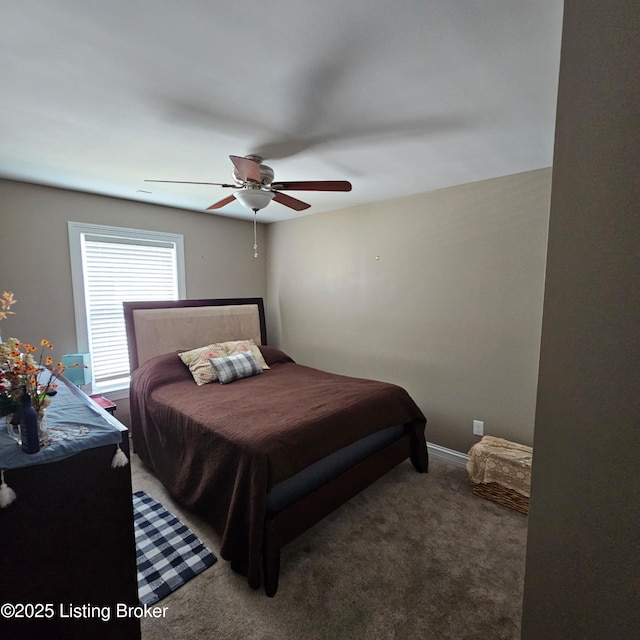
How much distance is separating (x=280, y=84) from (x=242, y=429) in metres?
1.76

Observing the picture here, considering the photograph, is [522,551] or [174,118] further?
[522,551]

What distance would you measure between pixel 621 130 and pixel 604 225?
156 millimetres

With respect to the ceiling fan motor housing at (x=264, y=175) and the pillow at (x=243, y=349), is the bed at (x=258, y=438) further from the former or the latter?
the ceiling fan motor housing at (x=264, y=175)

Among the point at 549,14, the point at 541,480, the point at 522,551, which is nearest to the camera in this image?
the point at 541,480

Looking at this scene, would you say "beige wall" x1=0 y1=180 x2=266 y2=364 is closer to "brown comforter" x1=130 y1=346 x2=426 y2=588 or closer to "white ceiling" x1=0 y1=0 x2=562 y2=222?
"white ceiling" x1=0 y1=0 x2=562 y2=222

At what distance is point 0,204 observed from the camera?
8.67 ft

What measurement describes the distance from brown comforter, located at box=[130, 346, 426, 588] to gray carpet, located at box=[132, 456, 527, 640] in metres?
0.17

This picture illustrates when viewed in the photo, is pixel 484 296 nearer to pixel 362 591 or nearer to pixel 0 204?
pixel 362 591

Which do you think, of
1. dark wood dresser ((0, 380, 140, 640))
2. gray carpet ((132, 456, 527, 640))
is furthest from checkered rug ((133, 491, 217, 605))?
dark wood dresser ((0, 380, 140, 640))

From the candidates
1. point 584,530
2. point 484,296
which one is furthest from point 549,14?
point 484,296

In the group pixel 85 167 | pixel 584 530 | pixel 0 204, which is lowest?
pixel 584 530

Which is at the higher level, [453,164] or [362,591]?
[453,164]

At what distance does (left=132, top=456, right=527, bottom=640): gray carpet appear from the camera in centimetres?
153

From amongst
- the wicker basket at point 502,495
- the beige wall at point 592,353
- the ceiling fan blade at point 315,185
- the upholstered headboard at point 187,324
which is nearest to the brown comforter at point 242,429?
the upholstered headboard at point 187,324
